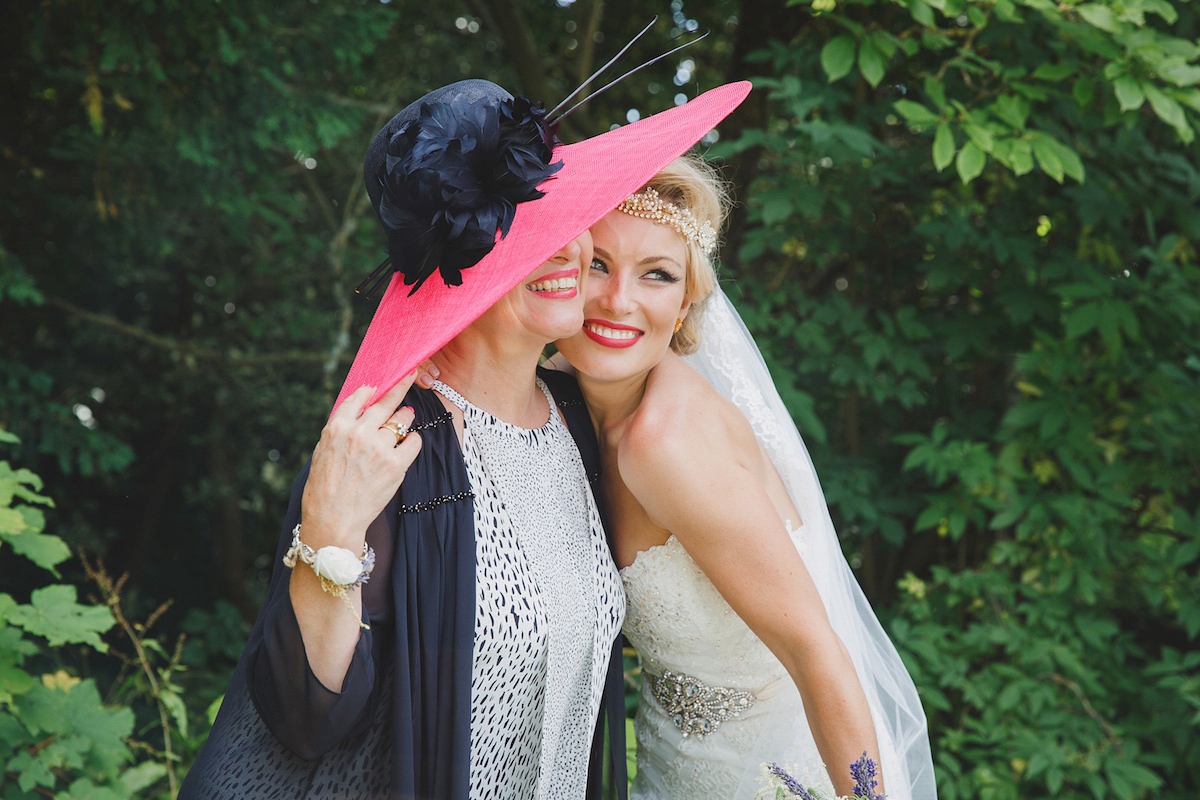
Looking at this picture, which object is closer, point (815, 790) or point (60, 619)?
point (815, 790)

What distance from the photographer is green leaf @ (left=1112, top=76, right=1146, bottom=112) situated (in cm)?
286

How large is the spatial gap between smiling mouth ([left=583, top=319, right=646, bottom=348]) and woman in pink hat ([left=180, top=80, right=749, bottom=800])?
14 centimetres

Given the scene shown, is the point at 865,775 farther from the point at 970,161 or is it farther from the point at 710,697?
the point at 970,161

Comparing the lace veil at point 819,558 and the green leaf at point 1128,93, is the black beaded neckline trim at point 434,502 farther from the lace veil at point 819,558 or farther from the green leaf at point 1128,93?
the green leaf at point 1128,93

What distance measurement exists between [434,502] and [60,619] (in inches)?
57.3

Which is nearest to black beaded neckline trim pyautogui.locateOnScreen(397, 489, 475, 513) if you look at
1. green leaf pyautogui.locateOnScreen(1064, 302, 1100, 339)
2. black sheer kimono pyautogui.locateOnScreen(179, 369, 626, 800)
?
black sheer kimono pyautogui.locateOnScreen(179, 369, 626, 800)

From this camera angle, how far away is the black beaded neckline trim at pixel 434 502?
1.69 m

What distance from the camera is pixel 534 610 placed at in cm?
181

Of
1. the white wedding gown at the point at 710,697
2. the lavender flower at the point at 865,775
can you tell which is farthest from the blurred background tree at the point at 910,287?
the lavender flower at the point at 865,775

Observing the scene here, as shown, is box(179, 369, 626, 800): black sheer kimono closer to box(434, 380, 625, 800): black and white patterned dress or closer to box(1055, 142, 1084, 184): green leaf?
box(434, 380, 625, 800): black and white patterned dress

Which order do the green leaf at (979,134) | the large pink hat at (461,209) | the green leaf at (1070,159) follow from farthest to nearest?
the green leaf at (1070,159)
the green leaf at (979,134)
the large pink hat at (461,209)

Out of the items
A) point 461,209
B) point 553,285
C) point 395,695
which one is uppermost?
point 461,209

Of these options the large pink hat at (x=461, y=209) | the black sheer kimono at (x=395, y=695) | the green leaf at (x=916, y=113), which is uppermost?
the large pink hat at (x=461, y=209)

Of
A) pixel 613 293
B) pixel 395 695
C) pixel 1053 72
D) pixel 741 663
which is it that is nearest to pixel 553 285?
pixel 613 293
